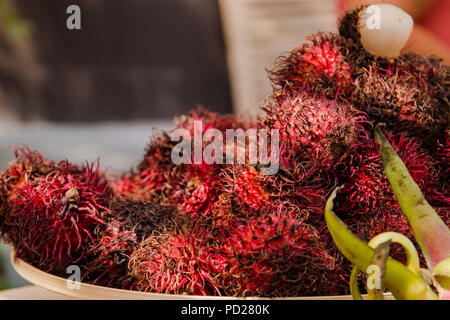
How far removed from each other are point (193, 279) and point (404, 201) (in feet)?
0.88

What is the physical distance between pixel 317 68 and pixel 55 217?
1.43 feet

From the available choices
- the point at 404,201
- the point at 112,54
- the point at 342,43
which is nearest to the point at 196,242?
the point at 404,201

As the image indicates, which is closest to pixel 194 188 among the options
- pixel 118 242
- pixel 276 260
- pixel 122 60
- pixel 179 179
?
pixel 179 179

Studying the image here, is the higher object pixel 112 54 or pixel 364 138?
pixel 112 54

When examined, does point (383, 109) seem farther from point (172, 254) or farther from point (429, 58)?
point (172, 254)

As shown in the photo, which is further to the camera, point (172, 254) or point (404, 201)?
point (172, 254)

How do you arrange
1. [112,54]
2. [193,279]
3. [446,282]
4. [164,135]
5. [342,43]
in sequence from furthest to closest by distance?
1. [112,54]
2. [164,135]
3. [342,43]
4. [193,279]
5. [446,282]

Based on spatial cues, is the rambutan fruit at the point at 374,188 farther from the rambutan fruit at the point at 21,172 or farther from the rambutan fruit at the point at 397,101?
the rambutan fruit at the point at 21,172

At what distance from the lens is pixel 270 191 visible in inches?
22.6

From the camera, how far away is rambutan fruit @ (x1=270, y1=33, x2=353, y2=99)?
62 cm

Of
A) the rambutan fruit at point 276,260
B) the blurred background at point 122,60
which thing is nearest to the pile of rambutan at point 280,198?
the rambutan fruit at point 276,260

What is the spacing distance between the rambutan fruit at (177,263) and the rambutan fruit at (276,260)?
4cm

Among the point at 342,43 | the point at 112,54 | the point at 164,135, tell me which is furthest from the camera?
the point at 112,54

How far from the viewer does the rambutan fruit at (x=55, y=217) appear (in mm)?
639
